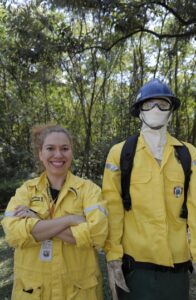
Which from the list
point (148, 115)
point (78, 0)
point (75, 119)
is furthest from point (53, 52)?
point (148, 115)

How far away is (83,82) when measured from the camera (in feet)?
43.3

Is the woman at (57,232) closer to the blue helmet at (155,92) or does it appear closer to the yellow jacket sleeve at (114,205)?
the yellow jacket sleeve at (114,205)

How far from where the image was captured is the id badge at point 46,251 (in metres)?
2.05

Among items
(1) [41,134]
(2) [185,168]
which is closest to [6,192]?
(1) [41,134]

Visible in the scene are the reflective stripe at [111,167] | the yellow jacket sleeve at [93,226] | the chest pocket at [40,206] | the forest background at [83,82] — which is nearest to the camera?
the yellow jacket sleeve at [93,226]

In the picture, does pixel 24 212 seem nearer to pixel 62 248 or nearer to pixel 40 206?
pixel 40 206

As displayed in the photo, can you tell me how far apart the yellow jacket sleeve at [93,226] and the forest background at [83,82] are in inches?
291

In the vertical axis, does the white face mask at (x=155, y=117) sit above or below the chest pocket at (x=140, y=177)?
above

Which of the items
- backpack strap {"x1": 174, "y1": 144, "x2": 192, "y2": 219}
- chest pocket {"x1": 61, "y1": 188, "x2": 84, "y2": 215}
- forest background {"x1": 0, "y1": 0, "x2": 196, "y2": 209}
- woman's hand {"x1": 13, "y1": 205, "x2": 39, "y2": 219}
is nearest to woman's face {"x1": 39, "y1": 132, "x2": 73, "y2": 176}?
chest pocket {"x1": 61, "y1": 188, "x2": 84, "y2": 215}

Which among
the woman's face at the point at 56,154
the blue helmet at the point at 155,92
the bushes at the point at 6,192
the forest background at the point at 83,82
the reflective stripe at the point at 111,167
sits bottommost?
the bushes at the point at 6,192

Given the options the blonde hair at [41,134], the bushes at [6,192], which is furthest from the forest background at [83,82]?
the blonde hair at [41,134]

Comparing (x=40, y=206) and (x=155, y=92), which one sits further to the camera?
(x=155, y=92)

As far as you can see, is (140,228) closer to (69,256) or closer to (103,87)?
(69,256)

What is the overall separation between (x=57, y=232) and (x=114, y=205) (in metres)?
0.36
